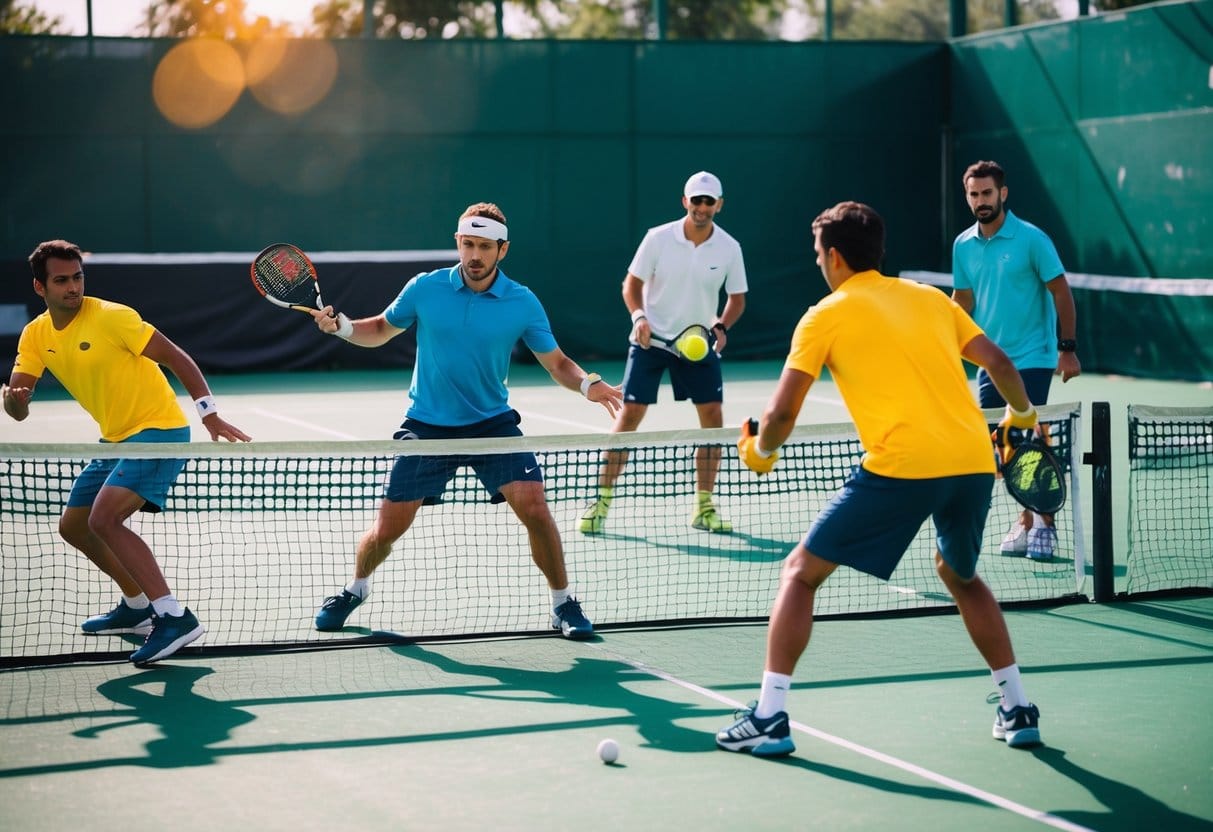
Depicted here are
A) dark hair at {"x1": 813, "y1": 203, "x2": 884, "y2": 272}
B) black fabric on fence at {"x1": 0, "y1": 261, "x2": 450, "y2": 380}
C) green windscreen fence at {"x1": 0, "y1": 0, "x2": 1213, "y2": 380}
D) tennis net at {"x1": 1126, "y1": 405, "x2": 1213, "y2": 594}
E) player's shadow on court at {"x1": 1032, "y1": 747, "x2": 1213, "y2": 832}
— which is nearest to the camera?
player's shadow on court at {"x1": 1032, "y1": 747, "x2": 1213, "y2": 832}

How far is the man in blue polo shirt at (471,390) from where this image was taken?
6.84m

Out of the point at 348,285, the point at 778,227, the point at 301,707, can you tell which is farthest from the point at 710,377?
the point at 778,227

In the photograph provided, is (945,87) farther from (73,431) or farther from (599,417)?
(73,431)

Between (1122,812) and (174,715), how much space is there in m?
3.15

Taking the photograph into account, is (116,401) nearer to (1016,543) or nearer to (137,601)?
(137,601)

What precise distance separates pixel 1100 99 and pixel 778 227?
4.75 metres

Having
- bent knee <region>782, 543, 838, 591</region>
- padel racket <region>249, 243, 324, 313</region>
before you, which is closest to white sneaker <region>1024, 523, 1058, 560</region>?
bent knee <region>782, 543, 838, 591</region>

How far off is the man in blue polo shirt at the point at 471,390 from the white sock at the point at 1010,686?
6.75ft

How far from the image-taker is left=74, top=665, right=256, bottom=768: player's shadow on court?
17.1 feet

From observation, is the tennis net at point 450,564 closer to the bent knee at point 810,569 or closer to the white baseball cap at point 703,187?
the bent knee at point 810,569

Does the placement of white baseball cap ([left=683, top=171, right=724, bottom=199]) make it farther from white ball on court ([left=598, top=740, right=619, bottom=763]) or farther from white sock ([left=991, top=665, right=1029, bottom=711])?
white ball on court ([left=598, top=740, right=619, bottom=763])

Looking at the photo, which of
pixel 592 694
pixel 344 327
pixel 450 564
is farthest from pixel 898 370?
pixel 450 564

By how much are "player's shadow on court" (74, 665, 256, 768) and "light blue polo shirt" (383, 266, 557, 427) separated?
1490 millimetres

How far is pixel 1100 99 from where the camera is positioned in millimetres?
19156
